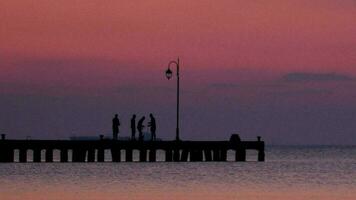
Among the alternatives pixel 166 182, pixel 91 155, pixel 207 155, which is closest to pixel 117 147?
pixel 91 155

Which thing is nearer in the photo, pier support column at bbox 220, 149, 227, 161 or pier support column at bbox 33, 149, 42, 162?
pier support column at bbox 33, 149, 42, 162

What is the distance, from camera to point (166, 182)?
5875 centimetres

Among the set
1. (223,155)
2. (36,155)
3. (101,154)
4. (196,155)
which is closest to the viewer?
(36,155)

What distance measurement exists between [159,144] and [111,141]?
2.68 m

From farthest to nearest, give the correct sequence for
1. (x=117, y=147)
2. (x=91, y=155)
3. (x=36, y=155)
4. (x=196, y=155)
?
(x=196, y=155) → (x=91, y=155) → (x=36, y=155) → (x=117, y=147)

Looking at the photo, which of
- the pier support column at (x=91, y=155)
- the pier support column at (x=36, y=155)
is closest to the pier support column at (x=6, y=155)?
the pier support column at (x=36, y=155)

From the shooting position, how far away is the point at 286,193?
52156mm

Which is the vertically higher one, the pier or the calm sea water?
the pier

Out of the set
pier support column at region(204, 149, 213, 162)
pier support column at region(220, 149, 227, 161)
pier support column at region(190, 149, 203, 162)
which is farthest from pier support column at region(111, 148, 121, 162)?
pier support column at region(220, 149, 227, 161)

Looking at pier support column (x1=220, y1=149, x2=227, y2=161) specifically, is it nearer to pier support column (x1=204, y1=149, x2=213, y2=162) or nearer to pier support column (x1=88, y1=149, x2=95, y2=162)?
pier support column (x1=204, y1=149, x2=213, y2=162)

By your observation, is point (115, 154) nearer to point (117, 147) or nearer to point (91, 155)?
point (91, 155)

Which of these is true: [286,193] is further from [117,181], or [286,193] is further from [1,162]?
[1,162]

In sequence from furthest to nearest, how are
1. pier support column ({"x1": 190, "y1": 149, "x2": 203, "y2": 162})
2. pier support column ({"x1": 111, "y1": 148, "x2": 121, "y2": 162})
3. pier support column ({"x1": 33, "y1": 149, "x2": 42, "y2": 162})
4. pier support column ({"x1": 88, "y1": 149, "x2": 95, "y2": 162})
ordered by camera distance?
pier support column ({"x1": 190, "y1": 149, "x2": 203, "y2": 162}), pier support column ({"x1": 111, "y1": 148, "x2": 121, "y2": 162}), pier support column ({"x1": 88, "y1": 149, "x2": 95, "y2": 162}), pier support column ({"x1": 33, "y1": 149, "x2": 42, "y2": 162})

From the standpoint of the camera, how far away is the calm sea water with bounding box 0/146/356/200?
50375mm
